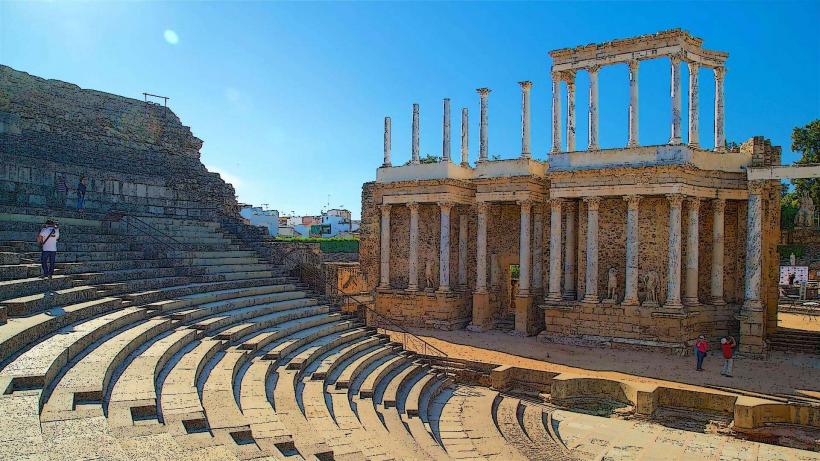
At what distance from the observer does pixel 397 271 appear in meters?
26.5

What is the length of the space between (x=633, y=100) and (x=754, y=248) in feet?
21.2

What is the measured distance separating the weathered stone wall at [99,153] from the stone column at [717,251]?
18.3 meters

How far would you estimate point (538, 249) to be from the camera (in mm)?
23875

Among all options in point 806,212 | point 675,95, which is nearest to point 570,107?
point 675,95

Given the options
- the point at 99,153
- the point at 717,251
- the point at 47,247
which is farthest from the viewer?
the point at 99,153

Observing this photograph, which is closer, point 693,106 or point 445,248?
point 693,106

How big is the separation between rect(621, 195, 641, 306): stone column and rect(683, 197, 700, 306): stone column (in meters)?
1.70

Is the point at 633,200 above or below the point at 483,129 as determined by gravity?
below

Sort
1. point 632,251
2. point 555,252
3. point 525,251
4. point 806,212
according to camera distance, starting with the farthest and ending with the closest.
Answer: point 806,212 → point 525,251 → point 555,252 → point 632,251

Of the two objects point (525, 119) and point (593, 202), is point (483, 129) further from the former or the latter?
point (593, 202)

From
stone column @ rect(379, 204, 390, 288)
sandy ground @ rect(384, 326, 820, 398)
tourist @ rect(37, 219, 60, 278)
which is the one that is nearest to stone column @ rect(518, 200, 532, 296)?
sandy ground @ rect(384, 326, 820, 398)

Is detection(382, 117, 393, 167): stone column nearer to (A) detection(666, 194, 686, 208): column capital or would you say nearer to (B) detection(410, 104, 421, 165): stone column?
(B) detection(410, 104, 421, 165): stone column

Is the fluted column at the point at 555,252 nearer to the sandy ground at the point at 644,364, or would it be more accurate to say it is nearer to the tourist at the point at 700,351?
the sandy ground at the point at 644,364

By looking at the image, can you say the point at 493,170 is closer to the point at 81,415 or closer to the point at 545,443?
the point at 545,443
